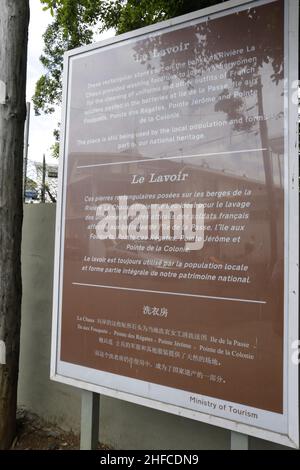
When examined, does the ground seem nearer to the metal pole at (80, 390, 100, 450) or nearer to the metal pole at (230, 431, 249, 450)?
the metal pole at (80, 390, 100, 450)

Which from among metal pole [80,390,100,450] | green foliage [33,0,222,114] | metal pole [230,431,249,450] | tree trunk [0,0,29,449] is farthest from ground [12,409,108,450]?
green foliage [33,0,222,114]

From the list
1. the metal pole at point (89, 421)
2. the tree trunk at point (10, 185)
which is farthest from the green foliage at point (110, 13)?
the metal pole at point (89, 421)

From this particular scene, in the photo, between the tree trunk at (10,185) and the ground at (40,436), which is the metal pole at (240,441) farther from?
the tree trunk at (10,185)

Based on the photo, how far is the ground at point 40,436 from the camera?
3383 mm

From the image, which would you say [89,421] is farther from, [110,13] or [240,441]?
[110,13]

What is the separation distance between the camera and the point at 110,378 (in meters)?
2.61

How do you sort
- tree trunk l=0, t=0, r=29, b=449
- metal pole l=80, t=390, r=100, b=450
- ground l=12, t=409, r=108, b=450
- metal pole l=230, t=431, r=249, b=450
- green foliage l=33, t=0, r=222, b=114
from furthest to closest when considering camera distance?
green foliage l=33, t=0, r=222, b=114 < ground l=12, t=409, r=108, b=450 < tree trunk l=0, t=0, r=29, b=449 < metal pole l=80, t=390, r=100, b=450 < metal pole l=230, t=431, r=249, b=450

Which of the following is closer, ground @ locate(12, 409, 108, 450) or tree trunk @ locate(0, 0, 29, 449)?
tree trunk @ locate(0, 0, 29, 449)

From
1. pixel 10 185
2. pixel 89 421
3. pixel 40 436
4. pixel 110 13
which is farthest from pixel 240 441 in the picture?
pixel 110 13

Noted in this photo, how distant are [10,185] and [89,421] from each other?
5.84ft

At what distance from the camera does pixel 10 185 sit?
3.28m

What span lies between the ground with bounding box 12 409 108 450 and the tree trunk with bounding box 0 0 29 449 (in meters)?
0.15

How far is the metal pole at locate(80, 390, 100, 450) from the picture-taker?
9.16 ft

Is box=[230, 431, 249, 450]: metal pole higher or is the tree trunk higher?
the tree trunk
